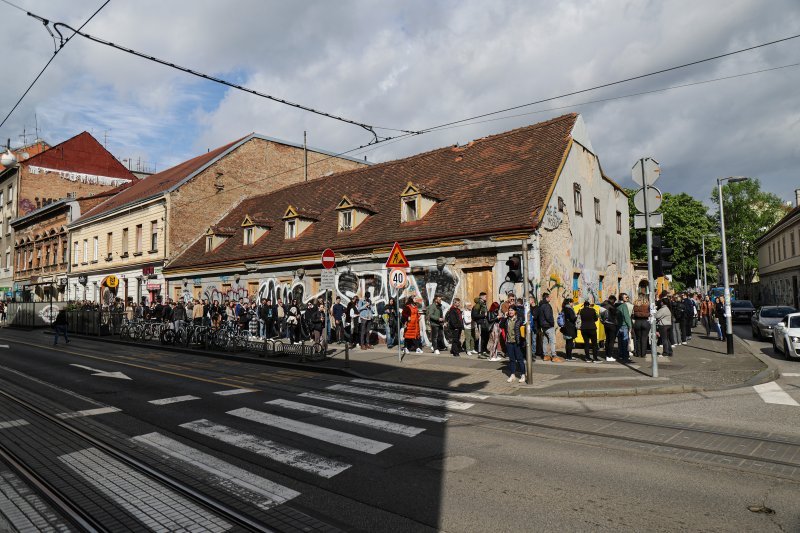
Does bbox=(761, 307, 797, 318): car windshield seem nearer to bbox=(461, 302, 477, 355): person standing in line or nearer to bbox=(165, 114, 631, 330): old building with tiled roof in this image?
bbox=(165, 114, 631, 330): old building with tiled roof

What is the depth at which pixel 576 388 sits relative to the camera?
10352mm

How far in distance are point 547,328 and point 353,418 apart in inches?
309

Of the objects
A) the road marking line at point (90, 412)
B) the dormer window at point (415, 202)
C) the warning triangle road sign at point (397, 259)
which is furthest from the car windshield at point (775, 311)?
the road marking line at point (90, 412)

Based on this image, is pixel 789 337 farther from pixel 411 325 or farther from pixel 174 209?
pixel 174 209

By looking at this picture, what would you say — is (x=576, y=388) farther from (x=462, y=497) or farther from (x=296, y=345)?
(x=296, y=345)

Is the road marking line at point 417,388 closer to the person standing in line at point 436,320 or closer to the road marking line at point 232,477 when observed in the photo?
the person standing in line at point 436,320

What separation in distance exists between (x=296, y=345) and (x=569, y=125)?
13036 mm

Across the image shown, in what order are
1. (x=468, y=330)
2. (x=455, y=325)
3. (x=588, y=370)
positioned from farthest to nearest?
(x=468, y=330), (x=455, y=325), (x=588, y=370)

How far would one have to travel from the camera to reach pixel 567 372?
41.0 ft

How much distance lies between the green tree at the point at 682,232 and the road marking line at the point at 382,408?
148 ft

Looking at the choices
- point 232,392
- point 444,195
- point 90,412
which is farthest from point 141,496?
point 444,195

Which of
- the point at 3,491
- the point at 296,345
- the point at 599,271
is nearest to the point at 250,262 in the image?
the point at 296,345

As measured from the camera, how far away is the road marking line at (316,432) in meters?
6.67

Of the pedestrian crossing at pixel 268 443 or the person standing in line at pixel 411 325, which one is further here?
the person standing in line at pixel 411 325
